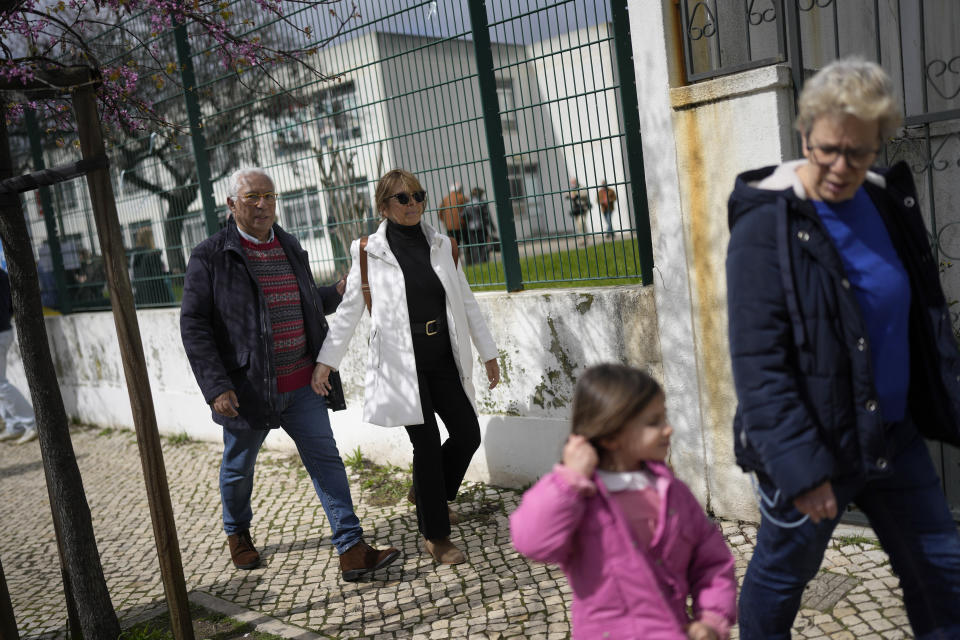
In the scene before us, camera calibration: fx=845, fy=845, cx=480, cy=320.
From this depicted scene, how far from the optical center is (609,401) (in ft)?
6.64

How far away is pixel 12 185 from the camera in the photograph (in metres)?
3.55

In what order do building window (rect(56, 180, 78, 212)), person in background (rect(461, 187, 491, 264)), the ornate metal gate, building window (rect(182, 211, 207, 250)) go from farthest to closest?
building window (rect(56, 180, 78, 212))
building window (rect(182, 211, 207, 250))
person in background (rect(461, 187, 491, 264))
the ornate metal gate

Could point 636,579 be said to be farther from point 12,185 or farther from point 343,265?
point 343,265

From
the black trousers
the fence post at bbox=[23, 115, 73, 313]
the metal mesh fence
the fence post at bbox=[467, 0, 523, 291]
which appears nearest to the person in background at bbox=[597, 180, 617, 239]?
the metal mesh fence

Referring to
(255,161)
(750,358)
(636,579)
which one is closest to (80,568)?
(636,579)

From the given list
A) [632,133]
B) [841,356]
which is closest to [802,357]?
[841,356]

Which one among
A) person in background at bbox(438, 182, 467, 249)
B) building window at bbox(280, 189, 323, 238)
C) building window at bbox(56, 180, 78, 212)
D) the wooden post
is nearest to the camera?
the wooden post

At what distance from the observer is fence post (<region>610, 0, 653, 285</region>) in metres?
4.63

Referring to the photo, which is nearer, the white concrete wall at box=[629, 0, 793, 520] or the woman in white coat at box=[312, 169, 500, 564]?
the white concrete wall at box=[629, 0, 793, 520]

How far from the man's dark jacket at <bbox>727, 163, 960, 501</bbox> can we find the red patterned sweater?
2.87 meters

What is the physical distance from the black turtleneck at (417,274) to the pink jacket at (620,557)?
2474 mm

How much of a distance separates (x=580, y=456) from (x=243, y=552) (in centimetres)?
344

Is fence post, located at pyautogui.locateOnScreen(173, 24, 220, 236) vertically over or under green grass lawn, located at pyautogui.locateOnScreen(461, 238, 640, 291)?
over

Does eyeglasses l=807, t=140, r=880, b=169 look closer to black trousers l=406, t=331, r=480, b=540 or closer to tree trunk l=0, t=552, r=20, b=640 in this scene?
black trousers l=406, t=331, r=480, b=540
